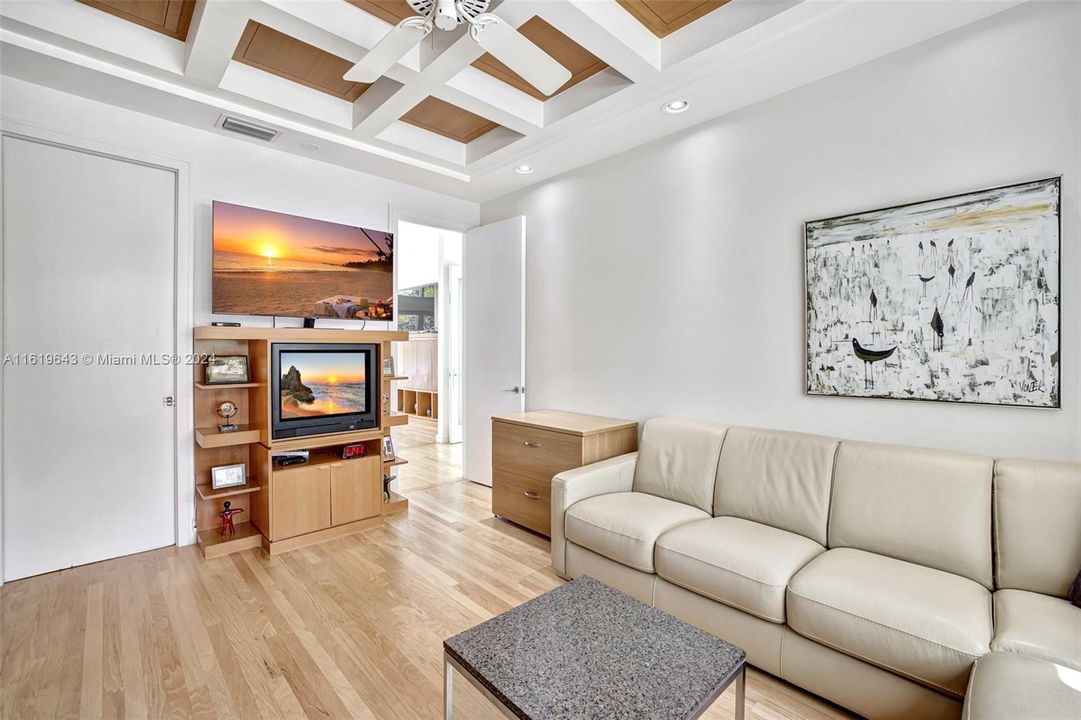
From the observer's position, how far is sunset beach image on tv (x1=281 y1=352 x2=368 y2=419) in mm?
3150

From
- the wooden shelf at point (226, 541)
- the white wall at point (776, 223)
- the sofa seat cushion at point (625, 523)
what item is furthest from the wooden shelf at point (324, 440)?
the sofa seat cushion at point (625, 523)

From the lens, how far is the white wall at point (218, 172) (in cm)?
270

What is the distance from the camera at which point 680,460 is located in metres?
2.77

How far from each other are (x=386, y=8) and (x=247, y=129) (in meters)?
1.41

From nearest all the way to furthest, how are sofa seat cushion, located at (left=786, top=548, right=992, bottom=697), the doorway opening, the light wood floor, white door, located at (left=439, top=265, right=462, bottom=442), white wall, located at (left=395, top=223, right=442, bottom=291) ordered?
1. sofa seat cushion, located at (left=786, top=548, right=992, bottom=697)
2. the light wood floor
3. the doorway opening
4. white door, located at (left=439, top=265, right=462, bottom=442)
5. white wall, located at (left=395, top=223, right=442, bottom=291)

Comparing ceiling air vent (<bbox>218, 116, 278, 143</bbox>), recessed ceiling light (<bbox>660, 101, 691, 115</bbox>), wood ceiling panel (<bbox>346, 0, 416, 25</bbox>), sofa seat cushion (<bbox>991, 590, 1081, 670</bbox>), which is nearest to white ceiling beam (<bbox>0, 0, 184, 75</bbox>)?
ceiling air vent (<bbox>218, 116, 278, 143</bbox>)

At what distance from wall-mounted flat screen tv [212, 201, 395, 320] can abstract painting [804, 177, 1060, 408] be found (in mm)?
3002

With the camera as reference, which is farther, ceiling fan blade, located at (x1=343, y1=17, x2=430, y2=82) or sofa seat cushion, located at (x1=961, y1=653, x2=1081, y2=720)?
ceiling fan blade, located at (x1=343, y1=17, x2=430, y2=82)

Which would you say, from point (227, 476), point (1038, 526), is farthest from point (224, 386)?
point (1038, 526)

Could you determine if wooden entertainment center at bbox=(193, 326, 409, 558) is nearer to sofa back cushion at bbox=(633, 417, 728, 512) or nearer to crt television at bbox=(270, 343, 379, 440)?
crt television at bbox=(270, 343, 379, 440)

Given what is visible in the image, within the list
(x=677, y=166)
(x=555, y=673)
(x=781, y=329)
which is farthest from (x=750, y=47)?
(x=555, y=673)

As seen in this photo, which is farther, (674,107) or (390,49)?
(674,107)

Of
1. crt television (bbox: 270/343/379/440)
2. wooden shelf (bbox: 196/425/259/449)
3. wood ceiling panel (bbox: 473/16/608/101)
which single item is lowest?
wooden shelf (bbox: 196/425/259/449)

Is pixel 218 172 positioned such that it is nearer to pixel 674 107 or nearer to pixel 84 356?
pixel 84 356
